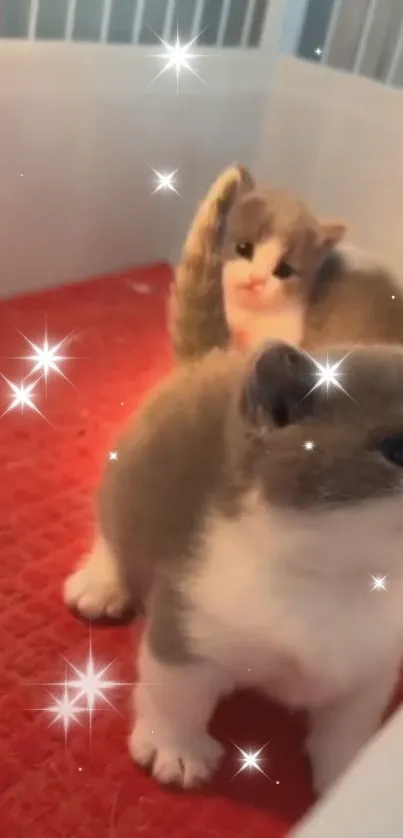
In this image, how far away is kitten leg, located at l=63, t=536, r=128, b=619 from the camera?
0.81m

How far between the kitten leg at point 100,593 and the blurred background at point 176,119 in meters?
0.54

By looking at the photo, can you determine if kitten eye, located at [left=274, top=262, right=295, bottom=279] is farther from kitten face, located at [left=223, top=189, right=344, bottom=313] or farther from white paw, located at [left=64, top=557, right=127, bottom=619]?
white paw, located at [left=64, top=557, right=127, bottom=619]

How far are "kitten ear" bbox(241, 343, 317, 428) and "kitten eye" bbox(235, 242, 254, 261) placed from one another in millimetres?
521

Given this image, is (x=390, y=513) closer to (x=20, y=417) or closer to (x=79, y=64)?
(x=20, y=417)

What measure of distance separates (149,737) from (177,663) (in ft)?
0.32

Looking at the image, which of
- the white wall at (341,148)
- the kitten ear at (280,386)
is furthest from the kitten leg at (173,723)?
the white wall at (341,148)

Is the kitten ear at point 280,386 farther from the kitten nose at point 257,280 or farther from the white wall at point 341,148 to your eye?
the white wall at point 341,148

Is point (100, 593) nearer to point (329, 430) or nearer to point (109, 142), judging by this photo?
point (329, 430)

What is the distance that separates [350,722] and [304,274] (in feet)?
1.74

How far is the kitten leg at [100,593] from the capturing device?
805 mm

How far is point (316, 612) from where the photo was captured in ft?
1.96

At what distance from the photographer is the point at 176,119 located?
124 centimetres

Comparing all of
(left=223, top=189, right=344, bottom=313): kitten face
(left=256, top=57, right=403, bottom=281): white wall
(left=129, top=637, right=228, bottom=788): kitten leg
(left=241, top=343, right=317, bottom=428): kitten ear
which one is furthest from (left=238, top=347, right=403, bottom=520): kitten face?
(left=256, top=57, right=403, bottom=281): white wall

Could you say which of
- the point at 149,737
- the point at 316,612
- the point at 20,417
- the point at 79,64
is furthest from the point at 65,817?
the point at 79,64
